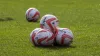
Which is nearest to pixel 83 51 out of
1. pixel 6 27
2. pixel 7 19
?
pixel 6 27

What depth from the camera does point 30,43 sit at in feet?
35.6

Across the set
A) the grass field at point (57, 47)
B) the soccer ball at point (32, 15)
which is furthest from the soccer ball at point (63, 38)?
the soccer ball at point (32, 15)

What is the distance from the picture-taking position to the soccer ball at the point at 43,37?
1007 centimetres

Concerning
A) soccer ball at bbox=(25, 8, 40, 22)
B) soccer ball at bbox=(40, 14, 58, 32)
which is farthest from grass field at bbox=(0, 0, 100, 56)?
soccer ball at bbox=(25, 8, 40, 22)

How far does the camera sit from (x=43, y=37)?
10.1m

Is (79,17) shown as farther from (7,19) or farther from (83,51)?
(83,51)

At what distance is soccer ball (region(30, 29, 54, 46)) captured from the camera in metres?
10.1

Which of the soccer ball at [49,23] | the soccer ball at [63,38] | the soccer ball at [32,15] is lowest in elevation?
the soccer ball at [32,15]

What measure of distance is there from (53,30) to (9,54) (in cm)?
154

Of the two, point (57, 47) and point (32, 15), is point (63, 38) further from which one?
point (32, 15)


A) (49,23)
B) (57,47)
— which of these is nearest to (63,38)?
(57,47)

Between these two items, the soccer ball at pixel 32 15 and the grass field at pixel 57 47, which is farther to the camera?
the soccer ball at pixel 32 15

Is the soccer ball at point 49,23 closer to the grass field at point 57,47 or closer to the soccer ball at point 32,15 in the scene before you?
the grass field at point 57,47

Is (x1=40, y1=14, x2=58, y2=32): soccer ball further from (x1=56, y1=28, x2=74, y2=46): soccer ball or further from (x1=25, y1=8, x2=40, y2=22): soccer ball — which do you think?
(x1=25, y1=8, x2=40, y2=22): soccer ball
